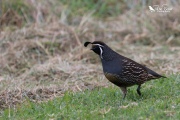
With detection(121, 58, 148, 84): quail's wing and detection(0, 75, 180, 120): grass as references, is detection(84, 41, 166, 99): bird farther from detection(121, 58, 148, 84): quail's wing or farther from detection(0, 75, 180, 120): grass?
detection(0, 75, 180, 120): grass

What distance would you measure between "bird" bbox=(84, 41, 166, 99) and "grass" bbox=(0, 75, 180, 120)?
0.91 feet

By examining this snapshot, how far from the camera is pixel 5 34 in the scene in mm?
12469

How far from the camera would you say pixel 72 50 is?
12.3 meters

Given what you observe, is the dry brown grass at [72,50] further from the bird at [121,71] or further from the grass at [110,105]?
the bird at [121,71]

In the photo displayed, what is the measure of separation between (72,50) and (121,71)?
4284 mm

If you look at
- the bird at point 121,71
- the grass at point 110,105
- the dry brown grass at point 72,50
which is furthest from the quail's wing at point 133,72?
the dry brown grass at point 72,50

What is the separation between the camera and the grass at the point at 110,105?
714cm

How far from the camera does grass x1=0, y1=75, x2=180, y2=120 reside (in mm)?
7141

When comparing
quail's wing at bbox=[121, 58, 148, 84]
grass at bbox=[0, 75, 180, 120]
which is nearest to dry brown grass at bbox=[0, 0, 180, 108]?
grass at bbox=[0, 75, 180, 120]

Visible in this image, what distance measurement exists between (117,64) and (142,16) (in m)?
6.47

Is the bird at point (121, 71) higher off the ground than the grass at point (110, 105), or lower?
higher

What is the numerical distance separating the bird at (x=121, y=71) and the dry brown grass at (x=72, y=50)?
55.9 inches

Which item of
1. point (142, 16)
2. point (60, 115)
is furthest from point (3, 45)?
point (60, 115)

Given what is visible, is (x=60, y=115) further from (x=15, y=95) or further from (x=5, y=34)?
(x=5, y=34)
